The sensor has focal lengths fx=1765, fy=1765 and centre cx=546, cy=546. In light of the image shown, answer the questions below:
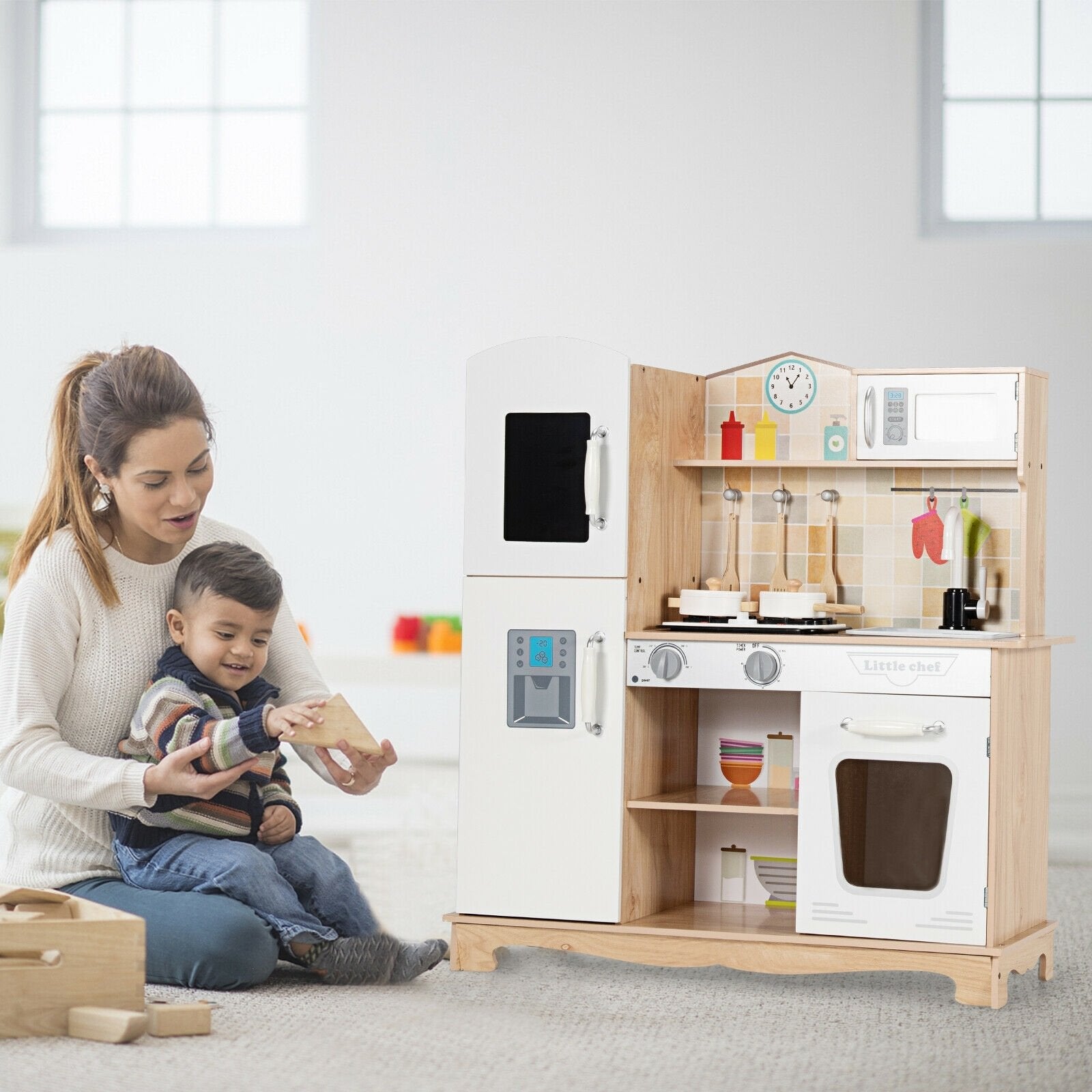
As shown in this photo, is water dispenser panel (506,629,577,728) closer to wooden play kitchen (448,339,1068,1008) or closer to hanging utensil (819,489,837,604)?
wooden play kitchen (448,339,1068,1008)

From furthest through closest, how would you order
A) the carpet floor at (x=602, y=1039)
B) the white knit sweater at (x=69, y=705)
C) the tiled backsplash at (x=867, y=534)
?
the tiled backsplash at (x=867, y=534), the white knit sweater at (x=69, y=705), the carpet floor at (x=602, y=1039)

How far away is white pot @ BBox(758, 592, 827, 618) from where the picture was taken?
4148 millimetres

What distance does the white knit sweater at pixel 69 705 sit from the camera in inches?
→ 153

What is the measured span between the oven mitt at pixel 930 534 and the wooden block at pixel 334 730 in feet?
4.76

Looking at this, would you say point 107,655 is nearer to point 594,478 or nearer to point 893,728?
point 594,478

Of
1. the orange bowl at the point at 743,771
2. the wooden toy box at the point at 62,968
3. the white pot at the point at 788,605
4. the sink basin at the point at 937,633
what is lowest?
the wooden toy box at the point at 62,968

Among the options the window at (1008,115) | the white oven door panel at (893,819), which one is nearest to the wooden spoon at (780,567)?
the white oven door panel at (893,819)

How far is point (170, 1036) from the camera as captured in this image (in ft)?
11.1

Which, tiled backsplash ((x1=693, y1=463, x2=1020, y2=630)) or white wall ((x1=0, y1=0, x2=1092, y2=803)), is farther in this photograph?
white wall ((x1=0, y1=0, x2=1092, y2=803))

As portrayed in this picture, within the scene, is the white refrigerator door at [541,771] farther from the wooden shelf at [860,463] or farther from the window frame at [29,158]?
the window frame at [29,158]

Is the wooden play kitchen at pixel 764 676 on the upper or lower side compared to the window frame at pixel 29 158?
lower

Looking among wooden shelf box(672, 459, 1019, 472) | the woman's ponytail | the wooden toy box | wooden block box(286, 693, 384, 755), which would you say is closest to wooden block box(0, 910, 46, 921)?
the wooden toy box

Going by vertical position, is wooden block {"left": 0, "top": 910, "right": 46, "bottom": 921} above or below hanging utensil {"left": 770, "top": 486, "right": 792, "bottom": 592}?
below

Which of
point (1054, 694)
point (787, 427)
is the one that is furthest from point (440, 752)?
point (787, 427)
